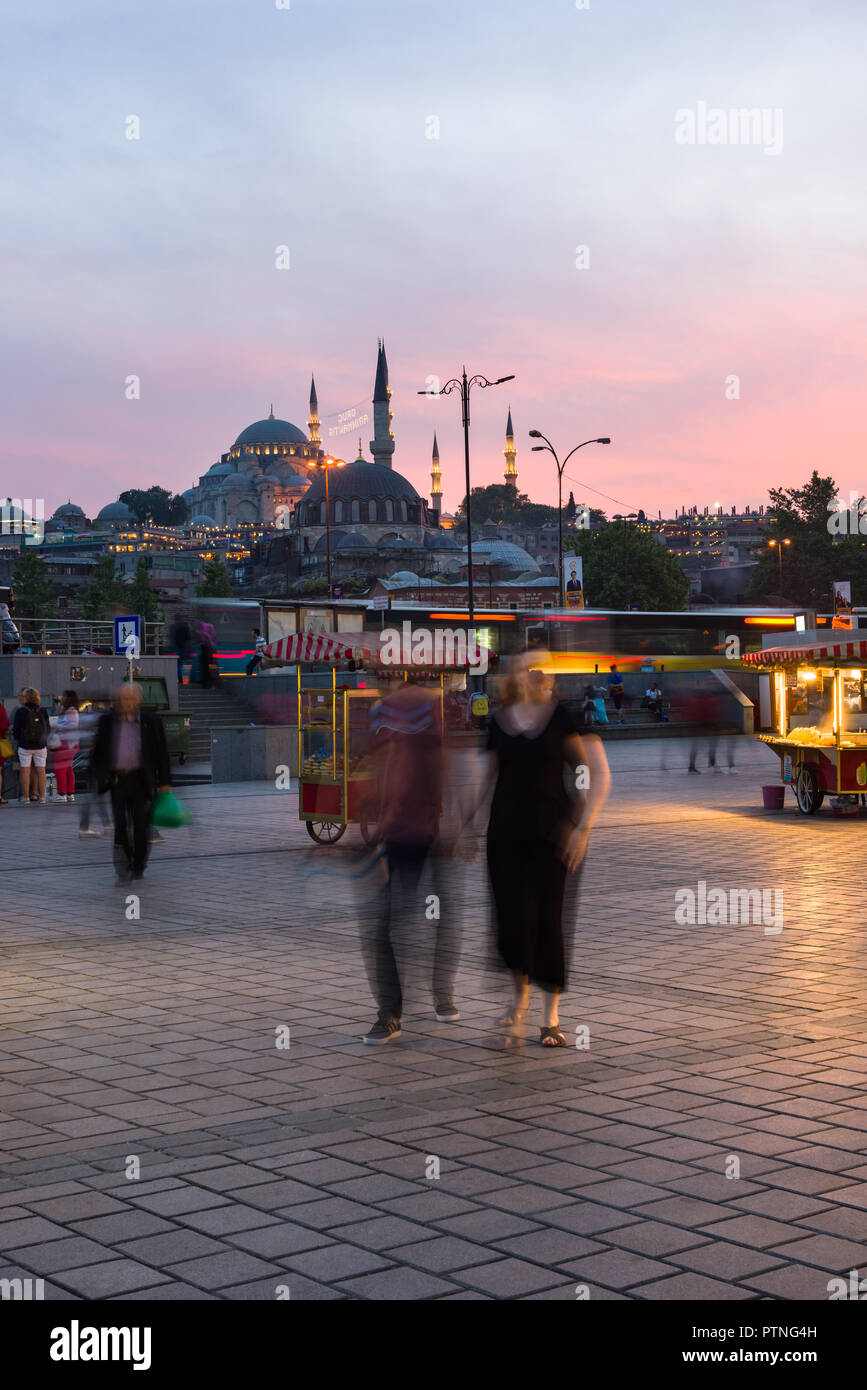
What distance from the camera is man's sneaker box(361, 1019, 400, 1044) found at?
21.4 feet

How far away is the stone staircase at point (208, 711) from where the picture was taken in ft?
107

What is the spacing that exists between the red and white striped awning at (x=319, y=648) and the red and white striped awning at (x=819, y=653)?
5236 mm

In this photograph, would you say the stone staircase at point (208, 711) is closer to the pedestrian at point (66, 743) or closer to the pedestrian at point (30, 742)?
the pedestrian at point (66, 743)

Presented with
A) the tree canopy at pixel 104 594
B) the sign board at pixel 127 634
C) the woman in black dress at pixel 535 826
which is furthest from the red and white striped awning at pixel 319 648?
the tree canopy at pixel 104 594

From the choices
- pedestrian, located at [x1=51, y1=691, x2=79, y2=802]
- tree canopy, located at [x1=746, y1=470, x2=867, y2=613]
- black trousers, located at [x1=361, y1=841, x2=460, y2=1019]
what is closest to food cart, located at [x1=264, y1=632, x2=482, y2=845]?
pedestrian, located at [x1=51, y1=691, x2=79, y2=802]

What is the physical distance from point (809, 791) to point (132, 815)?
29.7ft

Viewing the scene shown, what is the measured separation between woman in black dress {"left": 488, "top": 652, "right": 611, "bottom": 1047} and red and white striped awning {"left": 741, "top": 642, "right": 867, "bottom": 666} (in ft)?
36.1

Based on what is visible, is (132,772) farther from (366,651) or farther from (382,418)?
(382,418)

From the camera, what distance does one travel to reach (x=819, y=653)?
1702 centimetres

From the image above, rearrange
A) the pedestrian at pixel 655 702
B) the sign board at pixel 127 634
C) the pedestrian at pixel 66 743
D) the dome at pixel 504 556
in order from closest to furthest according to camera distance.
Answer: the pedestrian at pixel 66 743, the sign board at pixel 127 634, the pedestrian at pixel 655 702, the dome at pixel 504 556

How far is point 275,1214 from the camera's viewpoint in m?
4.34

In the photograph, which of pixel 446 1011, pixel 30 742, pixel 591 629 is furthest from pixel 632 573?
pixel 446 1011

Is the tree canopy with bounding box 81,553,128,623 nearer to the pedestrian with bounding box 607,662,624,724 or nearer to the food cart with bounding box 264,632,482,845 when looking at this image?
the pedestrian with bounding box 607,662,624,724

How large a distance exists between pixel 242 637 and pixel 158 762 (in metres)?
31.0
